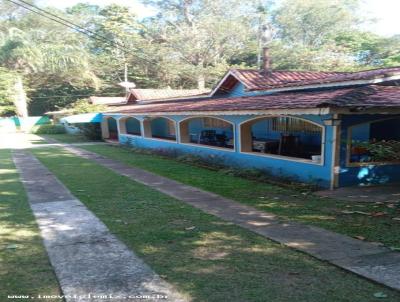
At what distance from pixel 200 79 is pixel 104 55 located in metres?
13.3

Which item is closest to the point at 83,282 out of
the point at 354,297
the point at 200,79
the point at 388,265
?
the point at 354,297

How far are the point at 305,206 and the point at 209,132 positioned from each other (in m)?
11.0

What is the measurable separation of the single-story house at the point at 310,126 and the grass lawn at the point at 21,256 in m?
5.79

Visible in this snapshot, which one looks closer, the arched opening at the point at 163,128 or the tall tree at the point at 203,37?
the arched opening at the point at 163,128

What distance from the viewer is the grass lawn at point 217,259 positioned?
3.97 m

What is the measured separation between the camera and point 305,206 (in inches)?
303

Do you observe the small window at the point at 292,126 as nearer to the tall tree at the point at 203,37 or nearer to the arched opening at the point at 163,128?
the arched opening at the point at 163,128

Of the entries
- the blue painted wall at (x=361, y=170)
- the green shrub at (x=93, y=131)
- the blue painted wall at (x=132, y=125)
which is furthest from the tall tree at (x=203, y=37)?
the blue painted wall at (x=361, y=170)

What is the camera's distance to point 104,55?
157ft

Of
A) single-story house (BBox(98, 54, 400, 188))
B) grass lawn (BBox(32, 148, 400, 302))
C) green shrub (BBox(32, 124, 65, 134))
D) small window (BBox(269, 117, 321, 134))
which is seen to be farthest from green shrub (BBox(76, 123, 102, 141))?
grass lawn (BBox(32, 148, 400, 302))

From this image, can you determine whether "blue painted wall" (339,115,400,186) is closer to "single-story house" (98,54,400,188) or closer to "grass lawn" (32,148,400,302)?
"single-story house" (98,54,400,188)

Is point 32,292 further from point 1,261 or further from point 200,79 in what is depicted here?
point 200,79

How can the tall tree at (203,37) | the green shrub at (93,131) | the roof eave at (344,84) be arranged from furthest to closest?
1. the tall tree at (203,37)
2. the green shrub at (93,131)
3. the roof eave at (344,84)

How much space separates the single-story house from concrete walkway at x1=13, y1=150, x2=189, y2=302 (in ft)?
15.9
